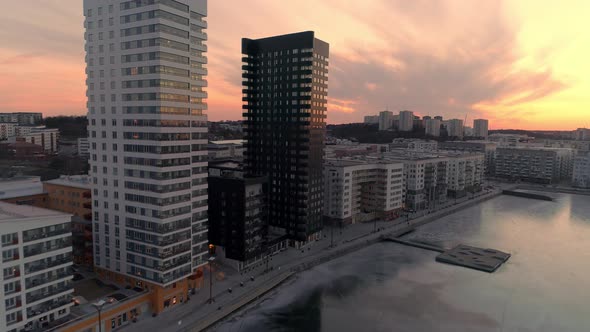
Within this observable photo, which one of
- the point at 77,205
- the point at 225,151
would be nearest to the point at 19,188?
the point at 77,205

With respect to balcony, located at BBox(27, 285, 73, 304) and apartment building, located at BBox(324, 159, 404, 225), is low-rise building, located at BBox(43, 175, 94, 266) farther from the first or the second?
apartment building, located at BBox(324, 159, 404, 225)

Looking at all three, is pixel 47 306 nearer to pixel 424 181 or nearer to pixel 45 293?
pixel 45 293

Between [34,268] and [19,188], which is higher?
[19,188]

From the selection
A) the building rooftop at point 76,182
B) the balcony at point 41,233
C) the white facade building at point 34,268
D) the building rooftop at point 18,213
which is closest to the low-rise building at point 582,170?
the building rooftop at point 76,182

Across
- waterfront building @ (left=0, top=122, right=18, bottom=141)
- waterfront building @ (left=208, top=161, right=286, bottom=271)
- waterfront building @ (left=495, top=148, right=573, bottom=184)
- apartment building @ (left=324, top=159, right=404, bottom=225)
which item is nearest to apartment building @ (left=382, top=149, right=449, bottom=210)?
apartment building @ (left=324, top=159, right=404, bottom=225)

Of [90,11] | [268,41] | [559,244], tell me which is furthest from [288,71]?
[559,244]

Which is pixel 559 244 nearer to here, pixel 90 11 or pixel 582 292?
pixel 582 292
